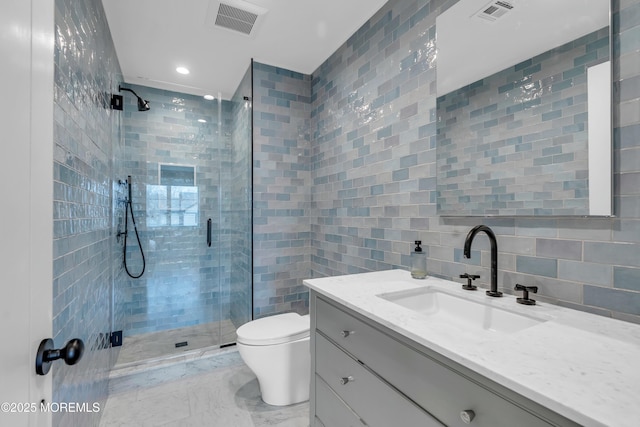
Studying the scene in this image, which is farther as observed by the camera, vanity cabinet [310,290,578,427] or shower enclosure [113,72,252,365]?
shower enclosure [113,72,252,365]

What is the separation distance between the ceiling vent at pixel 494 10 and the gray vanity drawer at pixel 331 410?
183 centimetres

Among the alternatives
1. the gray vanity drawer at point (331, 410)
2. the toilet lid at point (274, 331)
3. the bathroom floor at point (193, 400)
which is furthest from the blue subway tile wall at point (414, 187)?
the bathroom floor at point (193, 400)

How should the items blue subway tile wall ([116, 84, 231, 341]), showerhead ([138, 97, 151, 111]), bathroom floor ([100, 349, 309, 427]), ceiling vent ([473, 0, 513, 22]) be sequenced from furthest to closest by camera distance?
blue subway tile wall ([116, 84, 231, 341]) < showerhead ([138, 97, 151, 111]) < bathroom floor ([100, 349, 309, 427]) < ceiling vent ([473, 0, 513, 22])

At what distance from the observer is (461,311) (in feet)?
4.02

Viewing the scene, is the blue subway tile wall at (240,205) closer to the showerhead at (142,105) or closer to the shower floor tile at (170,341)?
the shower floor tile at (170,341)

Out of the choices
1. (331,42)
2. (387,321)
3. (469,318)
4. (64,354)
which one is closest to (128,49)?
(331,42)

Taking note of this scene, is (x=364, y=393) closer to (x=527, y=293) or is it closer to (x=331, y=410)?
(x=331, y=410)

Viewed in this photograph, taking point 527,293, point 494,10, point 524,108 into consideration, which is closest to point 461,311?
point 527,293

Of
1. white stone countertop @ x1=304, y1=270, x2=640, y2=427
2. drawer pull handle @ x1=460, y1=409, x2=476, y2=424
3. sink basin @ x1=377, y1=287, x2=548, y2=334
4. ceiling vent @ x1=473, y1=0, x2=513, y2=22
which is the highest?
ceiling vent @ x1=473, y1=0, x2=513, y2=22

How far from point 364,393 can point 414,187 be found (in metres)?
1.12

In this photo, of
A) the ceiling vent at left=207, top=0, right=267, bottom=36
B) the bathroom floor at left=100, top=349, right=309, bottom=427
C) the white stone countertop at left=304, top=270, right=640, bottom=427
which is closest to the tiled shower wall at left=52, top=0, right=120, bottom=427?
the bathroom floor at left=100, top=349, right=309, bottom=427

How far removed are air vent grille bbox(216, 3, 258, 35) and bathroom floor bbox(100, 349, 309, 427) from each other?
269 centimetres

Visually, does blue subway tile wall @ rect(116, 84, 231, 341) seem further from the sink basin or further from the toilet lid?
the sink basin

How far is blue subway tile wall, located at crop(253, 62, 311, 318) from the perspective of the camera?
103 inches
